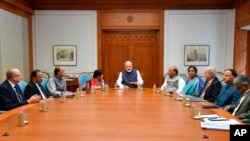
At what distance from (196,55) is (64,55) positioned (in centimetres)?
331

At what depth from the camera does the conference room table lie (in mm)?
1908

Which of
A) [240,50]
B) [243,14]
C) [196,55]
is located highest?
[243,14]

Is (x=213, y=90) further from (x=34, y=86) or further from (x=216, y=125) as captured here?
(x=34, y=86)

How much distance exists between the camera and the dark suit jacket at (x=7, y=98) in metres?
3.15

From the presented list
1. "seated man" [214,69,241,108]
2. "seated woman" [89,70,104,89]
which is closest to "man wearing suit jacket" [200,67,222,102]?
"seated man" [214,69,241,108]

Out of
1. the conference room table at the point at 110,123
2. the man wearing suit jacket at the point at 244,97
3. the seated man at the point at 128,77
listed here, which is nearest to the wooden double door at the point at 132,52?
the seated man at the point at 128,77

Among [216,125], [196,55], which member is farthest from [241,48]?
[216,125]

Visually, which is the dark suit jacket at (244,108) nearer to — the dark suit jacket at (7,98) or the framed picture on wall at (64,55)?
the dark suit jacket at (7,98)

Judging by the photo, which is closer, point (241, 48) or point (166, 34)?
point (241, 48)

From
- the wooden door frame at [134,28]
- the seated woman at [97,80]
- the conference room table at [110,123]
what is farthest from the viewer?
the wooden door frame at [134,28]

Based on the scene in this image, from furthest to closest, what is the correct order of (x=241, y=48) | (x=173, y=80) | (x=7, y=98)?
(x=241, y=48)
(x=173, y=80)
(x=7, y=98)

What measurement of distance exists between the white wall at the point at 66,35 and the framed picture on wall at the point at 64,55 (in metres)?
0.08

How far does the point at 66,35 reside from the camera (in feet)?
21.3

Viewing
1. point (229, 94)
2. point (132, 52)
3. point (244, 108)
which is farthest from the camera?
point (132, 52)
